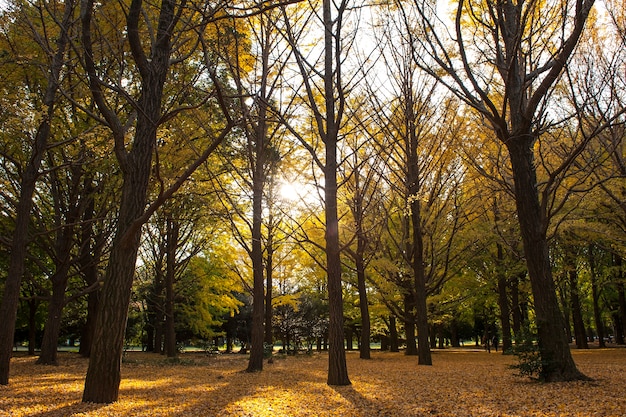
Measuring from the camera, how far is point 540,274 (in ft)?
23.4

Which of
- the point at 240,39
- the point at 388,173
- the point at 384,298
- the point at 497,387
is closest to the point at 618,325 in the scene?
the point at 384,298

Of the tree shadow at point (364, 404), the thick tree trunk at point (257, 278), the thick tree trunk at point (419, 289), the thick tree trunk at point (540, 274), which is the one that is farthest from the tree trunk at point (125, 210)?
the thick tree trunk at point (419, 289)

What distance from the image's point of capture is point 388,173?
578 inches

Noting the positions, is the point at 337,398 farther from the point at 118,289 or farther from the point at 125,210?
the point at 125,210

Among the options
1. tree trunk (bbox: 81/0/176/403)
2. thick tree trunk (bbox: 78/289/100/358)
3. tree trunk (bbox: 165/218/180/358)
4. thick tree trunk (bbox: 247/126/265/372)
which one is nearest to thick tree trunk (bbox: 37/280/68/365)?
thick tree trunk (bbox: 78/289/100/358)

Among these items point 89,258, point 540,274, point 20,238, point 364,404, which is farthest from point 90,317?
point 540,274

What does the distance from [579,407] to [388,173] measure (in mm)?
10552

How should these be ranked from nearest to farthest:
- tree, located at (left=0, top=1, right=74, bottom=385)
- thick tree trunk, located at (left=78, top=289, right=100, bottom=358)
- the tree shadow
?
the tree shadow, tree, located at (left=0, top=1, right=74, bottom=385), thick tree trunk, located at (left=78, top=289, right=100, bottom=358)

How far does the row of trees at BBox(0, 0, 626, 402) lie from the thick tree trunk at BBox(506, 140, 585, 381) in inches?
1.3

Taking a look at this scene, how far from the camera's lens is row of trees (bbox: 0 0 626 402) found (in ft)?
20.5

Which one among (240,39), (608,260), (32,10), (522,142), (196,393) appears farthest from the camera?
(608,260)

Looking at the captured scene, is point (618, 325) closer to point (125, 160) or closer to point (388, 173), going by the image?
point (388, 173)

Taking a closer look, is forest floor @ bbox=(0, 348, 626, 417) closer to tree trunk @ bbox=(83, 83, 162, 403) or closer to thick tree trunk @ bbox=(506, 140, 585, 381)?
tree trunk @ bbox=(83, 83, 162, 403)

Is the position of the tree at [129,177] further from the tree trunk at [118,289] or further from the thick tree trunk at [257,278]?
the thick tree trunk at [257,278]
